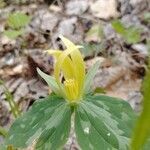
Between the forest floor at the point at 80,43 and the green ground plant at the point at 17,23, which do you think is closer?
the forest floor at the point at 80,43

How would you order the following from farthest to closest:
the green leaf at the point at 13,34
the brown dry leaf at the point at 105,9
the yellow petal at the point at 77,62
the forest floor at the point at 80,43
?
the brown dry leaf at the point at 105,9 → the green leaf at the point at 13,34 → the forest floor at the point at 80,43 → the yellow petal at the point at 77,62

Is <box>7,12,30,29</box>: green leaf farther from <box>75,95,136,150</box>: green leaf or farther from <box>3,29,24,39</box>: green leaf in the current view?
<box>75,95,136,150</box>: green leaf

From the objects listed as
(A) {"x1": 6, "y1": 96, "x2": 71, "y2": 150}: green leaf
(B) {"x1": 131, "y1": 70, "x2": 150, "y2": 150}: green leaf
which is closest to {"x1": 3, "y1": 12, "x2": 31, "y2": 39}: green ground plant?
(A) {"x1": 6, "y1": 96, "x2": 71, "y2": 150}: green leaf

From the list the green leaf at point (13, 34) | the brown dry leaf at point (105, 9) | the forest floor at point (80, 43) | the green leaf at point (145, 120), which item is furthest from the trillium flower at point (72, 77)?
the brown dry leaf at point (105, 9)

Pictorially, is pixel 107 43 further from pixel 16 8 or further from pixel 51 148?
pixel 51 148

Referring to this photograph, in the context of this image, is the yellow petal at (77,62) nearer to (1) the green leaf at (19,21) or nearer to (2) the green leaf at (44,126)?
(2) the green leaf at (44,126)

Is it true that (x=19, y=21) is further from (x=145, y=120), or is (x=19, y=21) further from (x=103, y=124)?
(x=145, y=120)
